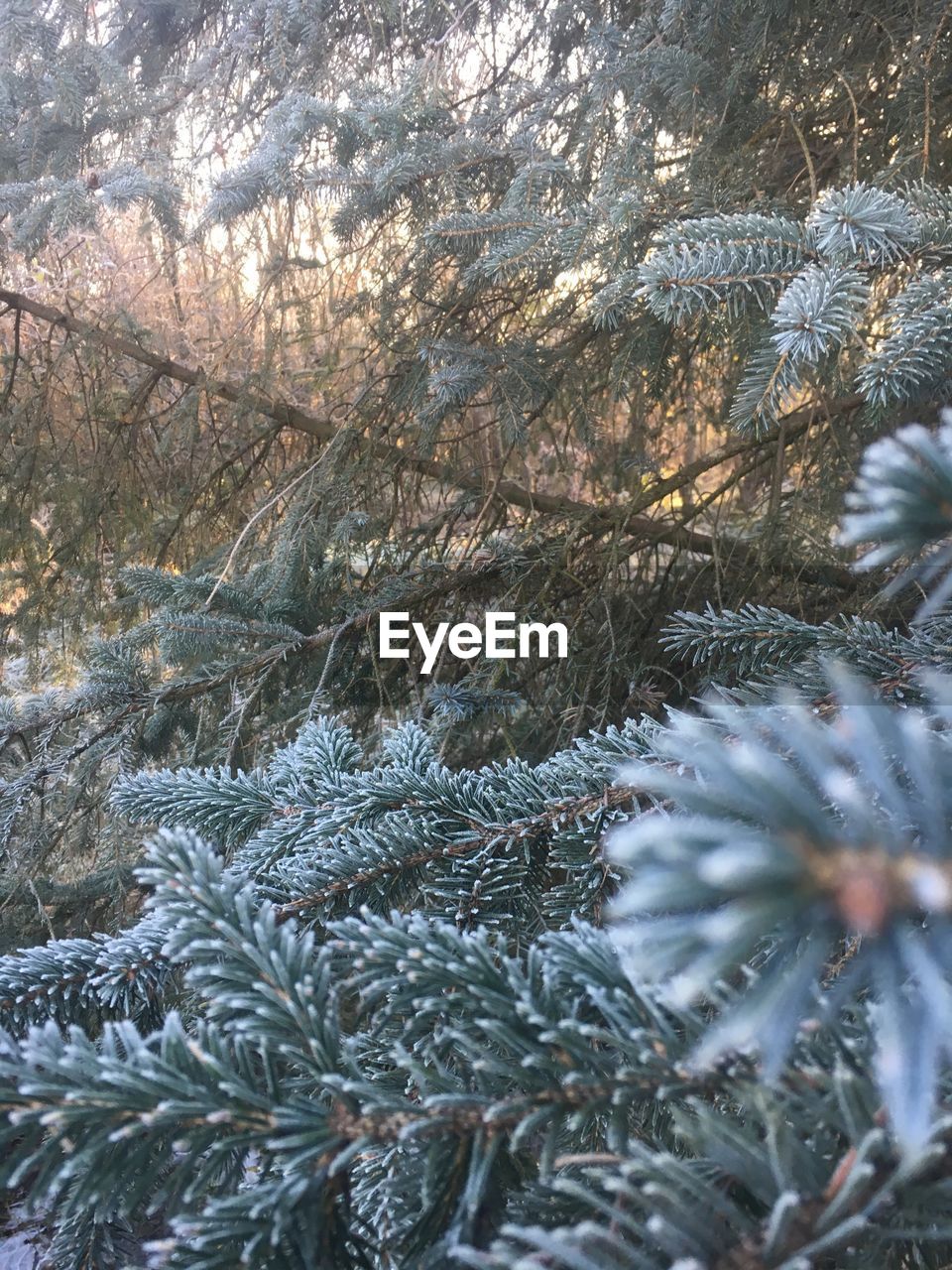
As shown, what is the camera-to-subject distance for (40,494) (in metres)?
1.65

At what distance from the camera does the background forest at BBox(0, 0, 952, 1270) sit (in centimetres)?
22

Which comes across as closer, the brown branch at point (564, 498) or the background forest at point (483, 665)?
the background forest at point (483, 665)

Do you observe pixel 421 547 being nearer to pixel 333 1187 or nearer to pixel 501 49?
pixel 501 49

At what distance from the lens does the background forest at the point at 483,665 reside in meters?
0.22

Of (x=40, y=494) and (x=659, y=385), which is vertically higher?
(x=659, y=385)

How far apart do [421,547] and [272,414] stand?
438mm

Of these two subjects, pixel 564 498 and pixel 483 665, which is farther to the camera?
pixel 564 498

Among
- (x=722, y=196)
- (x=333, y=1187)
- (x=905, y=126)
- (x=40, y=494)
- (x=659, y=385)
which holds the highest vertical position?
(x=905, y=126)

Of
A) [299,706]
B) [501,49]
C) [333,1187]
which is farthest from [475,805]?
[501,49]

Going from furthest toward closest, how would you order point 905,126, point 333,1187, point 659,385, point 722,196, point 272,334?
point 272,334, point 659,385, point 905,126, point 722,196, point 333,1187

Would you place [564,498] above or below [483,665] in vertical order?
above

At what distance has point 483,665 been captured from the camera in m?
1.21

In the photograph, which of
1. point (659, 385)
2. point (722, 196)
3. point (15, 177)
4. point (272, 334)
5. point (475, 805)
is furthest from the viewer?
point (272, 334)

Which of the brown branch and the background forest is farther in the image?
the brown branch
